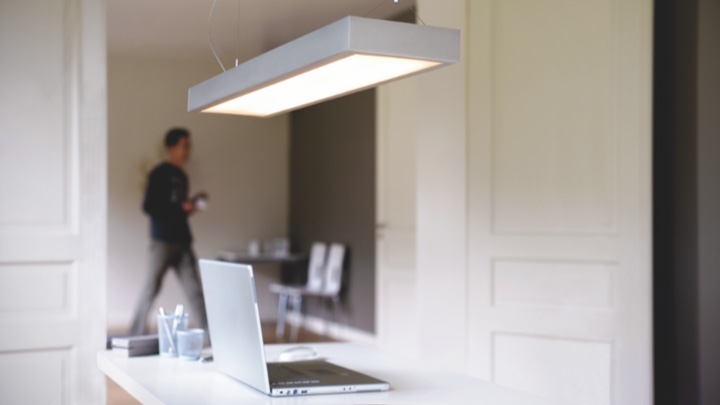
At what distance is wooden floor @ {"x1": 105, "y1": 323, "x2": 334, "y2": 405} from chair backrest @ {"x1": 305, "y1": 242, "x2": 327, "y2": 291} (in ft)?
1.44

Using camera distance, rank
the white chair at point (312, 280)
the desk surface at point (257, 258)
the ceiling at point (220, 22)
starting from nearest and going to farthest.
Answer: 1. the ceiling at point (220, 22)
2. the white chair at point (312, 280)
3. the desk surface at point (257, 258)

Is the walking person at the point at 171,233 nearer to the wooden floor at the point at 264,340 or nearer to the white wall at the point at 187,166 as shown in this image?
the wooden floor at the point at 264,340

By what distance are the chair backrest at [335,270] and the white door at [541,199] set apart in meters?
3.73

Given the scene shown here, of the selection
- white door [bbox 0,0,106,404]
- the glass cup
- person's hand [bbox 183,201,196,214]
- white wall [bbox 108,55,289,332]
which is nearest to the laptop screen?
the glass cup

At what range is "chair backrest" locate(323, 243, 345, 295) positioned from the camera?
7661mm

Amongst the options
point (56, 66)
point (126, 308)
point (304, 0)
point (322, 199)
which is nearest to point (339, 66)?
point (56, 66)

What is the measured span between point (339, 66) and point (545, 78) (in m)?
1.92

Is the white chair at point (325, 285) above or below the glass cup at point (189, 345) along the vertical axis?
below

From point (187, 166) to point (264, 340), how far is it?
233cm

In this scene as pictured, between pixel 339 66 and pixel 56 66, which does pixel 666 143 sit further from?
pixel 56 66

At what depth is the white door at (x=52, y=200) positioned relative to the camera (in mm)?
3207

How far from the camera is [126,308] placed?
8.43 meters

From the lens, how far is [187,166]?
8.77 m

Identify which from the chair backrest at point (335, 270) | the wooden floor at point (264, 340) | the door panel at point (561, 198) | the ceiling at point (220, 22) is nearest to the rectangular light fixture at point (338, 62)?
the door panel at point (561, 198)
